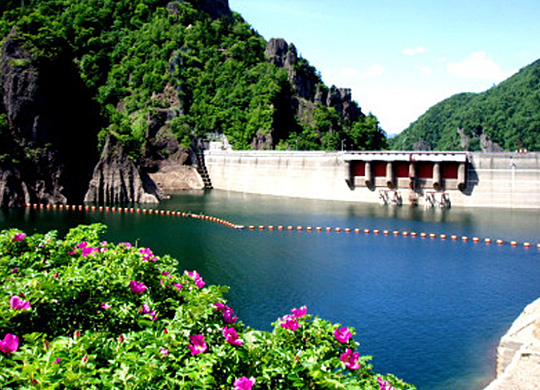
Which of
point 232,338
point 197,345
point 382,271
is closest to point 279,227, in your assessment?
point 382,271

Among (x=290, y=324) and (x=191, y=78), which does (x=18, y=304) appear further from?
(x=191, y=78)

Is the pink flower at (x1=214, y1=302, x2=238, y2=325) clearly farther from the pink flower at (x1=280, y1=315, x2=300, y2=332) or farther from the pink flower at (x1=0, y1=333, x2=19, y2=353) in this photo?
the pink flower at (x1=0, y1=333, x2=19, y2=353)

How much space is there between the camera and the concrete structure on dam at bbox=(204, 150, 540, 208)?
82.4 meters

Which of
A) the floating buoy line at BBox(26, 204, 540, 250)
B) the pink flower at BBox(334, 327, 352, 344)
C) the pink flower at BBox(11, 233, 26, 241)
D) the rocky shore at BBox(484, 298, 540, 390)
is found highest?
the pink flower at BBox(11, 233, 26, 241)

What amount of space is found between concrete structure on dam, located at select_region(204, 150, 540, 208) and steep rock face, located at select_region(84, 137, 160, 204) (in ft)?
81.5

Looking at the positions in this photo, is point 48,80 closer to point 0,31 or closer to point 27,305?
point 0,31

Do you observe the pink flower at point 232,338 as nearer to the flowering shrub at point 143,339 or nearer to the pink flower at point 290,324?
the flowering shrub at point 143,339

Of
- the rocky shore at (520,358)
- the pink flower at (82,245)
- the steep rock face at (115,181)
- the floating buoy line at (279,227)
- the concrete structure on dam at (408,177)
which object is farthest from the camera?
the steep rock face at (115,181)

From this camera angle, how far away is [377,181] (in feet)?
301

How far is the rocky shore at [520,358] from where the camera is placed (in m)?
23.1

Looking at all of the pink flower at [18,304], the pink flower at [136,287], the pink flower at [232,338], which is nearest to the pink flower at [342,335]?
the pink flower at [232,338]

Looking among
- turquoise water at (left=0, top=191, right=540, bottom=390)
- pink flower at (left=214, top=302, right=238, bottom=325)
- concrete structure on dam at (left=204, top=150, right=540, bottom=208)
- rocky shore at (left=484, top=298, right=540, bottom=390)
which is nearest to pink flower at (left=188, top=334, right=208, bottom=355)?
pink flower at (left=214, top=302, right=238, bottom=325)

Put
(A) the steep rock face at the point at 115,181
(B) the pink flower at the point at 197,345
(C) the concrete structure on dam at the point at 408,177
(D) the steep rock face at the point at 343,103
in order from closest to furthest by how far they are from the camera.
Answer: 1. (B) the pink flower at the point at 197,345
2. (C) the concrete structure on dam at the point at 408,177
3. (A) the steep rock face at the point at 115,181
4. (D) the steep rock face at the point at 343,103

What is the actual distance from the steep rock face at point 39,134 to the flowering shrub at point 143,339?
218 feet
